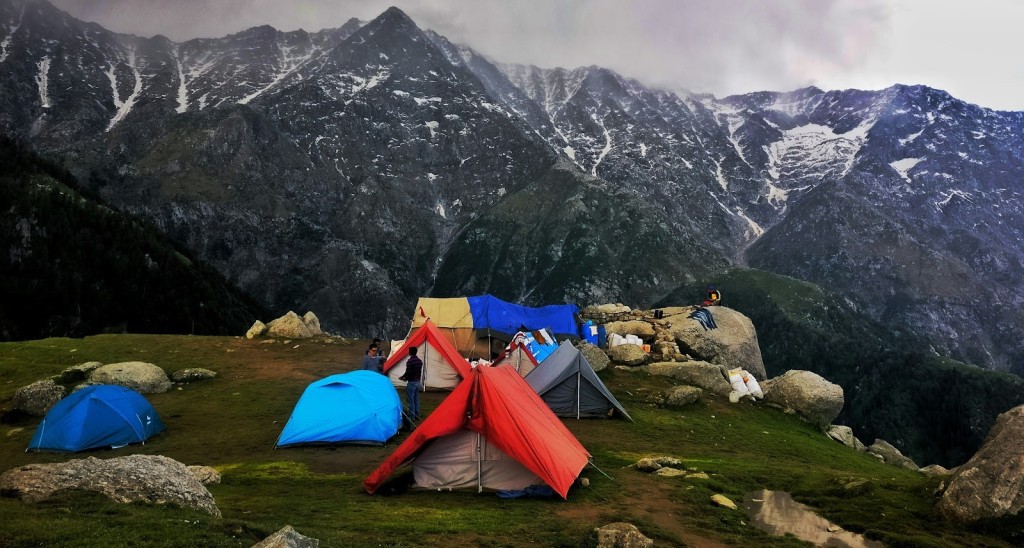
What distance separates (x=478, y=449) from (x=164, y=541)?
31.4ft

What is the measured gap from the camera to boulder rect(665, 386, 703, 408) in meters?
35.7

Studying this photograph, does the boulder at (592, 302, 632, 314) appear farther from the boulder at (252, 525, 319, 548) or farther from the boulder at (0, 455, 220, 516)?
the boulder at (252, 525, 319, 548)

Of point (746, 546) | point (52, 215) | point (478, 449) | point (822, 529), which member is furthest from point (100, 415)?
point (52, 215)

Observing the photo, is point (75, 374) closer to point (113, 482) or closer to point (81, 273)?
point (113, 482)

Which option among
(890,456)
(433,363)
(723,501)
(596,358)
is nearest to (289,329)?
(433,363)

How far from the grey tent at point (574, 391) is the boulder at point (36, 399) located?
26.0m

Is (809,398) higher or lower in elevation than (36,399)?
higher

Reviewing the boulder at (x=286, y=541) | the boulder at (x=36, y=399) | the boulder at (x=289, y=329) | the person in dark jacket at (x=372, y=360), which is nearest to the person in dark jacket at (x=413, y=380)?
the person in dark jacket at (x=372, y=360)

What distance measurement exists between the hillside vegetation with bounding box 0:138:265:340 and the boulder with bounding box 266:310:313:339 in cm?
8112

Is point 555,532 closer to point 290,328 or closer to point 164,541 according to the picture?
point 164,541

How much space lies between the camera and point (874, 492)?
58.4 ft

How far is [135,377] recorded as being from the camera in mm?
33688

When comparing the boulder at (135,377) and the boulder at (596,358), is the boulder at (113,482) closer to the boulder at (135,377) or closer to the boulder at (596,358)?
the boulder at (135,377)

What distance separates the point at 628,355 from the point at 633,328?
8692 mm
